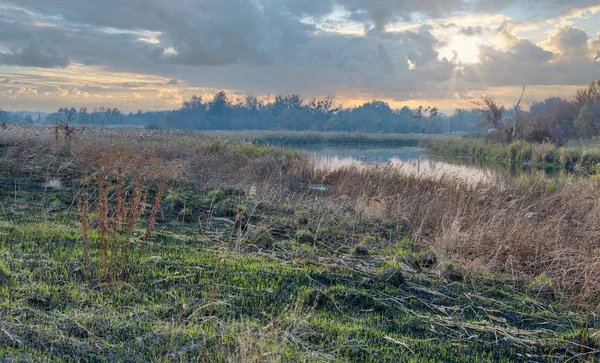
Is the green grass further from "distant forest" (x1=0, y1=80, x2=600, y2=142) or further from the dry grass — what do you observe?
"distant forest" (x1=0, y1=80, x2=600, y2=142)

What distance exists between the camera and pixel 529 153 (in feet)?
97.7

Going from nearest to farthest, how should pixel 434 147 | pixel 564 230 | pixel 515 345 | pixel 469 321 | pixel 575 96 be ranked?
pixel 515 345, pixel 469 321, pixel 564 230, pixel 434 147, pixel 575 96

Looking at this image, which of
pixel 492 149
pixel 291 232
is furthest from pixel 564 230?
pixel 492 149

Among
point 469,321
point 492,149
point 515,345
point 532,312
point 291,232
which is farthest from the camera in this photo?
point 492,149

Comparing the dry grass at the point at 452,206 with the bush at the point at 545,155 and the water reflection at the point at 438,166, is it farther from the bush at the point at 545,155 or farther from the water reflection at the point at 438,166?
the bush at the point at 545,155

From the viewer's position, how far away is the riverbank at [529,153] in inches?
1020

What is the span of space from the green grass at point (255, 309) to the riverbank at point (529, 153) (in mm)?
20817

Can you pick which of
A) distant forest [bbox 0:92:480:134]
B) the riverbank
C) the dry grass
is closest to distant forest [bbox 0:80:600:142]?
distant forest [bbox 0:92:480:134]

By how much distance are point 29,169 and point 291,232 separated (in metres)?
6.13

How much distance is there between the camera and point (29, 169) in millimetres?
9641

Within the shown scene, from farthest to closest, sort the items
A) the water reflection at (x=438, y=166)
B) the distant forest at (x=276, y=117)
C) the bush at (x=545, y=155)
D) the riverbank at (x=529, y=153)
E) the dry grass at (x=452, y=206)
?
the distant forest at (x=276, y=117) → the bush at (x=545, y=155) → the riverbank at (x=529, y=153) → the water reflection at (x=438, y=166) → the dry grass at (x=452, y=206)

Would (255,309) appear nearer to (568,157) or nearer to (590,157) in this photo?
(590,157)

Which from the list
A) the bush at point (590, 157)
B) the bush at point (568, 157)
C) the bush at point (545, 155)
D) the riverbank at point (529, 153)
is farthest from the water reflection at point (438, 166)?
the bush at point (568, 157)

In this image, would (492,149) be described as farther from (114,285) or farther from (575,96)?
(114,285)
